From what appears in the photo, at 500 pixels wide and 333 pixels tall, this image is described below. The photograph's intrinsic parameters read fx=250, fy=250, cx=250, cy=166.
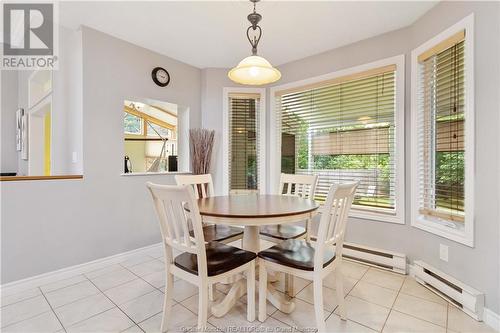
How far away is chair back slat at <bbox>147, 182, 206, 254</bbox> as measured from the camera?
141 cm

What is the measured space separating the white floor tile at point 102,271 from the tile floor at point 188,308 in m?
0.03

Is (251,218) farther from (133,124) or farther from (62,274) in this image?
(133,124)

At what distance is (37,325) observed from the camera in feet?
5.59

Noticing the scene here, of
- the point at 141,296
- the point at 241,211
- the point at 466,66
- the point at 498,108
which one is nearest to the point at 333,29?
the point at 466,66

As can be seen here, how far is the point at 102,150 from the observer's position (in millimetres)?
2719

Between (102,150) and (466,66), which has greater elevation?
(466,66)

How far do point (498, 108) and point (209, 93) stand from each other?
123 inches

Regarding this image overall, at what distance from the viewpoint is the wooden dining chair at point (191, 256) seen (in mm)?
1429

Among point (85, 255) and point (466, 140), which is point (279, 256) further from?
point (85, 255)

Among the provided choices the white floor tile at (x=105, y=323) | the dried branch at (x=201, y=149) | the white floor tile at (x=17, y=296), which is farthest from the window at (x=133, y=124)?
the white floor tile at (x=105, y=323)

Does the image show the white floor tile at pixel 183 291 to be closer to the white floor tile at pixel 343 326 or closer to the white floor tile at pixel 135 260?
the white floor tile at pixel 135 260

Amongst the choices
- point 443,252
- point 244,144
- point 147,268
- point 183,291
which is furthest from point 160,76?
point 443,252

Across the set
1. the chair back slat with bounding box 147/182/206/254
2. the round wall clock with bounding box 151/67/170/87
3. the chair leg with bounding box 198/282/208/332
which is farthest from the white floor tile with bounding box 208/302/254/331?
the round wall clock with bounding box 151/67/170/87

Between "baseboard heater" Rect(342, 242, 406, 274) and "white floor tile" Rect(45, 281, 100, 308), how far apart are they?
101 inches
